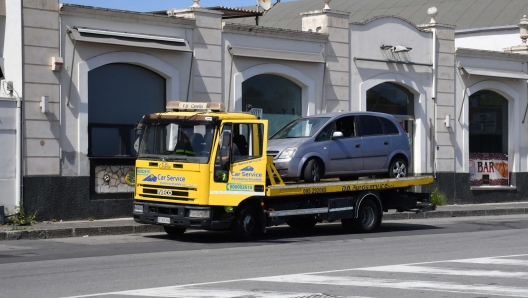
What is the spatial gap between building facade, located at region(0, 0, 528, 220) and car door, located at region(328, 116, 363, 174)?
4.52 metres

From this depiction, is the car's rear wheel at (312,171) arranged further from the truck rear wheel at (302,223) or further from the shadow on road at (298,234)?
the truck rear wheel at (302,223)

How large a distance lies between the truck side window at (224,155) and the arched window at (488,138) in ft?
48.1

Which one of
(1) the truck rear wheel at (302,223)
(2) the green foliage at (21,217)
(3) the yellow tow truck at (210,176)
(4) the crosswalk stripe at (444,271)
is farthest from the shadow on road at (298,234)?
(4) the crosswalk stripe at (444,271)

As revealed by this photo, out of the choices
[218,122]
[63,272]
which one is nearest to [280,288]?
[63,272]

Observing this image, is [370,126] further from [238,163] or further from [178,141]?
[178,141]

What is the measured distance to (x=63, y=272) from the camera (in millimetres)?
11664

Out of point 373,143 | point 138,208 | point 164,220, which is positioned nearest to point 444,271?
point 164,220

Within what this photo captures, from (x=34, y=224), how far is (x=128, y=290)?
874cm

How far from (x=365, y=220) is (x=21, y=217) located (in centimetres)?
759

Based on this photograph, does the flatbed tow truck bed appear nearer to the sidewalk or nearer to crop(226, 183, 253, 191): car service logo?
crop(226, 183, 253, 191): car service logo

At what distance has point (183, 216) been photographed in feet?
51.8

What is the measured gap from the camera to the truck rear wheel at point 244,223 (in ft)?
53.1

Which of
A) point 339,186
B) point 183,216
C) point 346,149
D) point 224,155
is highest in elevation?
point 346,149

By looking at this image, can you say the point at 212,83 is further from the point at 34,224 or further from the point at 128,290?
the point at 128,290
